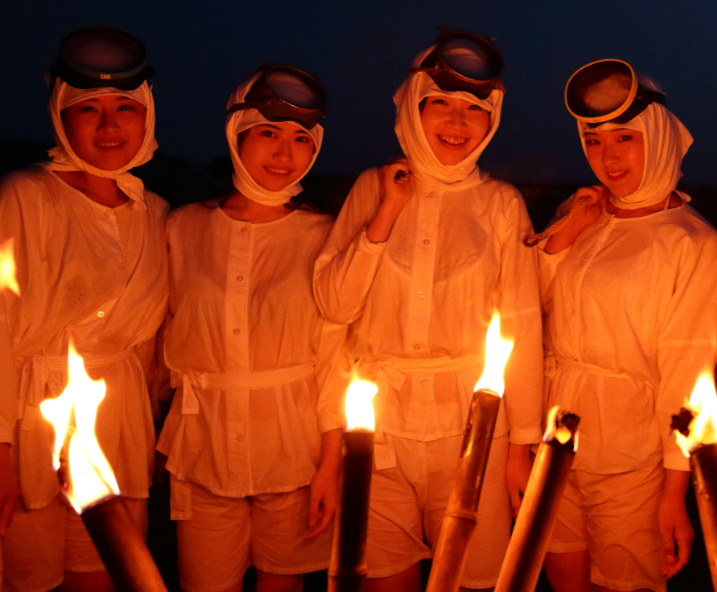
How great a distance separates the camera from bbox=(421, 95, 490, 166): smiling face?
3.22 m

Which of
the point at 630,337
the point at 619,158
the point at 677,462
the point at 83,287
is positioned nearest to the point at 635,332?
the point at 630,337

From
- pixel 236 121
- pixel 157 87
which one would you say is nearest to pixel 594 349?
pixel 236 121

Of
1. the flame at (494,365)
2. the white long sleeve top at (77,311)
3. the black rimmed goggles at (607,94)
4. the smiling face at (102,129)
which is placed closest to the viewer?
the flame at (494,365)

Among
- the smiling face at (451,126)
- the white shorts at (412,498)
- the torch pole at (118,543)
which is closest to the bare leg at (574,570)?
the white shorts at (412,498)

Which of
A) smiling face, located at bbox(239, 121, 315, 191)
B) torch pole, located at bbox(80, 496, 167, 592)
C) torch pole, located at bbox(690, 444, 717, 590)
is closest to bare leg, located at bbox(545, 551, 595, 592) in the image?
smiling face, located at bbox(239, 121, 315, 191)

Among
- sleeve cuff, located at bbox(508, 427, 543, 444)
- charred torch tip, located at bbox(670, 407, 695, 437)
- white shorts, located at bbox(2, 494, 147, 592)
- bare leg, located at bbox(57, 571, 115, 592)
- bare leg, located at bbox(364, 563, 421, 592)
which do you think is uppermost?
charred torch tip, located at bbox(670, 407, 695, 437)

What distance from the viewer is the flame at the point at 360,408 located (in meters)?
1.10

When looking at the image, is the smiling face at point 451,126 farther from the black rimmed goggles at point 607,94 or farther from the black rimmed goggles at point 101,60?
→ the black rimmed goggles at point 101,60

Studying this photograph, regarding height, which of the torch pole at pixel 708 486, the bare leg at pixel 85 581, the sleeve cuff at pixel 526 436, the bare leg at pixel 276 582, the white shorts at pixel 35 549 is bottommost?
the bare leg at pixel 276 582

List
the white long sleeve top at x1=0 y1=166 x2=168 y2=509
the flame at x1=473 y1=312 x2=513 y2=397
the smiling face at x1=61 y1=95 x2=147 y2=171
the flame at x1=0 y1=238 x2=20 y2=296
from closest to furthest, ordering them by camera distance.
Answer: the flame at x1=473 y1=312 x2=513 y2=397, the flame at x1=0 y1=238 x2=20 y2=296, the white long sleeve top at x1=0 y1=166 x2=168 y2=509, the smiling face at x1=61 y1=95 x2=147 y2=171

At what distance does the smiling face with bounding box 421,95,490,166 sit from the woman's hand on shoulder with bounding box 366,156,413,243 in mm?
178

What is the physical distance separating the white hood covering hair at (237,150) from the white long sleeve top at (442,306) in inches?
15.9

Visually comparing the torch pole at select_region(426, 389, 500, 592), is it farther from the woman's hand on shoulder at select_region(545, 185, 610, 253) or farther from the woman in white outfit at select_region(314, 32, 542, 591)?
the woman's hand on shoulder at select_region(545, 185, 610, 253)

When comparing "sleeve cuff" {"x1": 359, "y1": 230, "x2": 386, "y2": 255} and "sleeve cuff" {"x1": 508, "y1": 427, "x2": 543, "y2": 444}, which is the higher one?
"sleeve cuff" {"x1": 359, "y1": 230, "x2": 386, "y2": 255}
